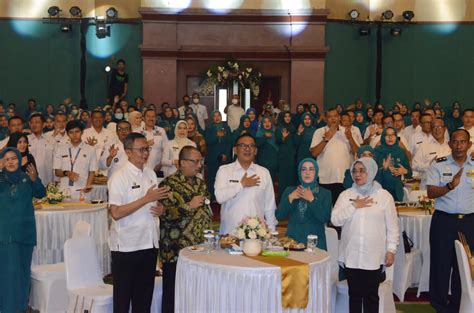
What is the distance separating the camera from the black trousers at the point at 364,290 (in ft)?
22.5

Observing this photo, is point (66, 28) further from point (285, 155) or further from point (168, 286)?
point (168, 286)

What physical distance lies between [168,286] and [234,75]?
1340 centimetres

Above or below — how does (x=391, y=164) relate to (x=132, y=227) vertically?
above

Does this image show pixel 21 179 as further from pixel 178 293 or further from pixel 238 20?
pixel 238 20

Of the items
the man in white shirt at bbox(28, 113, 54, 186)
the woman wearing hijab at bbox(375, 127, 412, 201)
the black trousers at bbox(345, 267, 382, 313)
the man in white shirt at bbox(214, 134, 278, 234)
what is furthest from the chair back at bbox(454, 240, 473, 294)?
the man in white shirt at bbox(28, 113, 54, 186)

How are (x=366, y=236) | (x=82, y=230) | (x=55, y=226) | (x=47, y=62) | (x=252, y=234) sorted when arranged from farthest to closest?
(x=47, y=62)
(x=55, y=226)
(x=82, y=230)
(x=366, y=236)
(x=252, y=234)

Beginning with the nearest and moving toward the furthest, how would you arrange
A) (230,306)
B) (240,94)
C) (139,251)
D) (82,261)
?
(230,306) → (139,251) → (82,261) → (240,94)

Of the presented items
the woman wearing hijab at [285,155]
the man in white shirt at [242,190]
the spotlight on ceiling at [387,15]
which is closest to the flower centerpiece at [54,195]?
the man in white shirt at [242,190]

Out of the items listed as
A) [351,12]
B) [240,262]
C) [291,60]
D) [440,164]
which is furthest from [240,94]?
[240,262]

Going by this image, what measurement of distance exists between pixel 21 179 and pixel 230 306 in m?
2.43

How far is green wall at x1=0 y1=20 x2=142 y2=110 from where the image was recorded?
22312mm

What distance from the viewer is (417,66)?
75.5 feet

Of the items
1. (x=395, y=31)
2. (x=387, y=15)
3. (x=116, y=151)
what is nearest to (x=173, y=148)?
(x=116, y=151)

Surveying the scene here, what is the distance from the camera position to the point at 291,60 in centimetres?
2153
